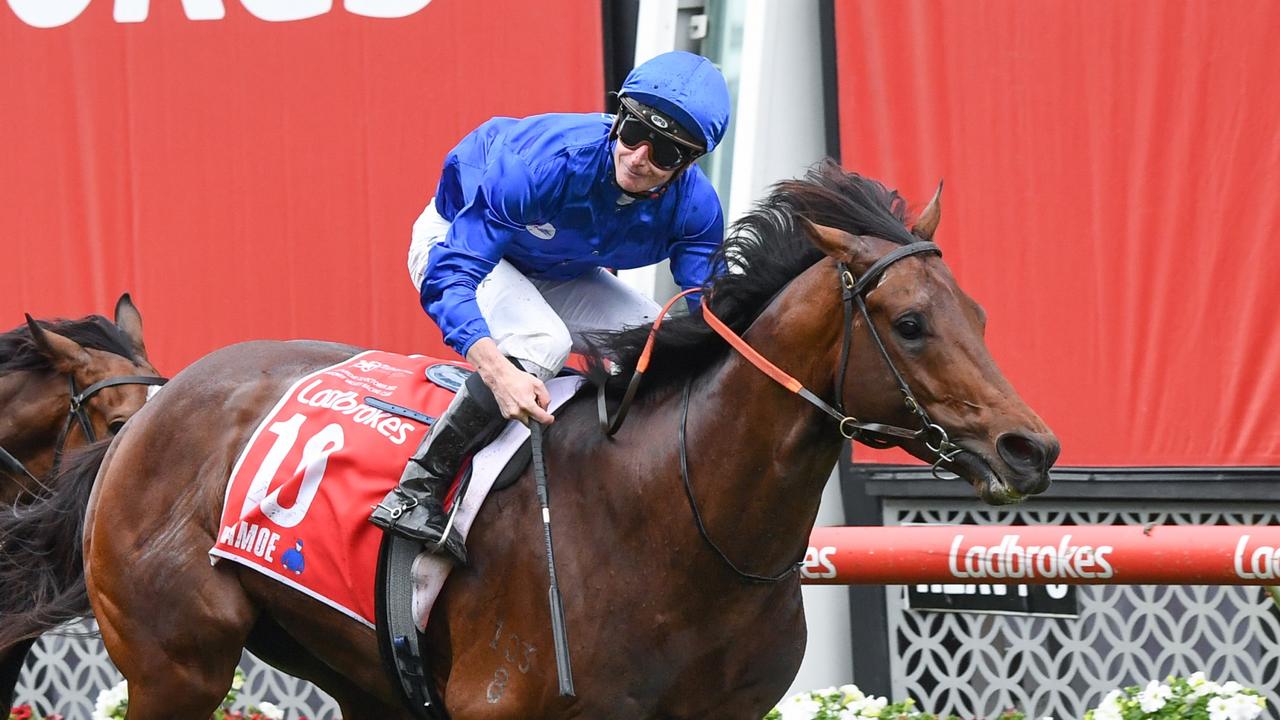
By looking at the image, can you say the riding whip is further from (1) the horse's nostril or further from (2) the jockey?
(1) the horse's nostril

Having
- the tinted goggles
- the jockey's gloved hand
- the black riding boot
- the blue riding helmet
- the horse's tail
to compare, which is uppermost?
the blue riding helmet

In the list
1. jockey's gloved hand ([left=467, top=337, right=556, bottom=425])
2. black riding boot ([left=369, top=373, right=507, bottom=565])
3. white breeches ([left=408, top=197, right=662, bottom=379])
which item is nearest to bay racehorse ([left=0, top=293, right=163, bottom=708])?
white breeches ([left=408, top=197, right=662, bottom=379])

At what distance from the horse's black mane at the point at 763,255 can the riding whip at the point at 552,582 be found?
23 centimetres

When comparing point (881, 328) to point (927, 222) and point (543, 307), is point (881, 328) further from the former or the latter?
point (543, 307)

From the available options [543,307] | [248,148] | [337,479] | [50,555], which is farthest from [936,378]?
[248,148]

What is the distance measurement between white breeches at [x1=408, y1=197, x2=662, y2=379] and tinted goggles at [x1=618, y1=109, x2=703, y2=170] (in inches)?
17.0

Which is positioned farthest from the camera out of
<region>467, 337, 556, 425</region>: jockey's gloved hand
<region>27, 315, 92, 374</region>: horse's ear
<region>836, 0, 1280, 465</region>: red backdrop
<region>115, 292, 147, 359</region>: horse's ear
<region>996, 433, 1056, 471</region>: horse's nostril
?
<region>115, 292, 147, 359</region>: horse's ear

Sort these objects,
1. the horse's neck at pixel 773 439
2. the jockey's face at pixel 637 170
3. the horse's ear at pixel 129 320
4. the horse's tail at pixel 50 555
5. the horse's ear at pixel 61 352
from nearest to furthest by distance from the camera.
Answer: the horse's neck at pixel 773 439
the jockey's face at pixel 637 170
the horse's tail at pixel 50 555
the horse's ear at pixel 61 352
the horse's ear at pixel 129 320

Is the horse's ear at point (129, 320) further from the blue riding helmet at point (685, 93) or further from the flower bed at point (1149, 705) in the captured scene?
the blue riding helmet at point (685, 93)

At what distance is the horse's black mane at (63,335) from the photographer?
5.01 metres

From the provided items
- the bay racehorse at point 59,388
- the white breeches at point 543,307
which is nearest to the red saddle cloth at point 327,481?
the white breeches at point 543,307

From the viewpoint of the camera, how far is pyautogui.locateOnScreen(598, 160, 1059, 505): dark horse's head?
2.66 metres

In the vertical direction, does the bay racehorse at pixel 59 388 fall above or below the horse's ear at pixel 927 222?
below

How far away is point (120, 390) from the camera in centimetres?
486
